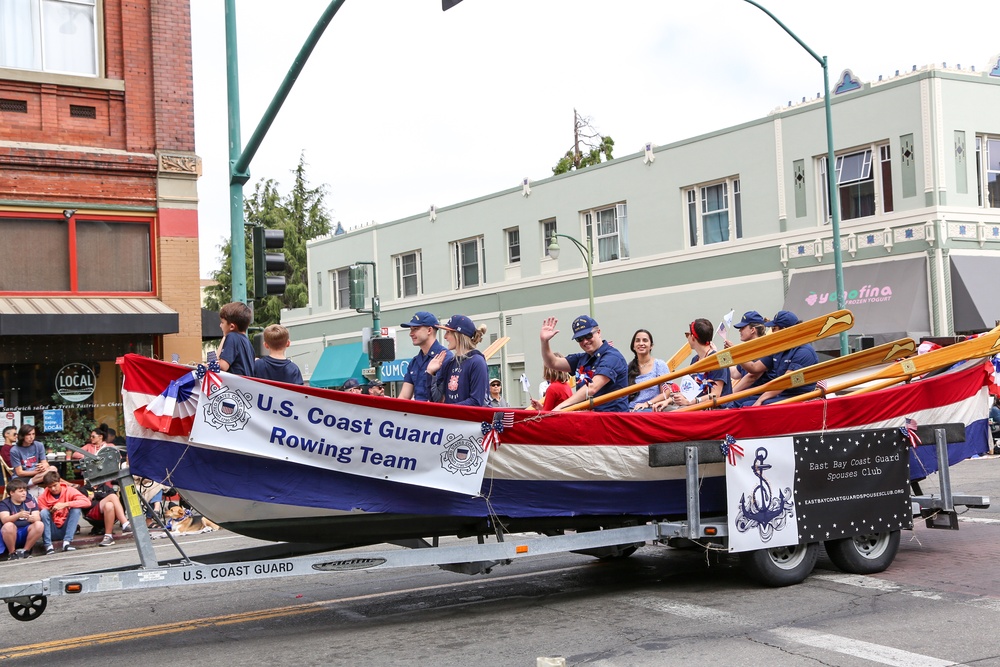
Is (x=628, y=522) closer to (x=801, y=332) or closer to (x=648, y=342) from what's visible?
(x=801, y=332)

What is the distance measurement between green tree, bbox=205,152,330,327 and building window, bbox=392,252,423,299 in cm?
1657

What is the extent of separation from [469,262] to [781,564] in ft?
104

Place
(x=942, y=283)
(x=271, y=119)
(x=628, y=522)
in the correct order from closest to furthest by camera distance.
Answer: (x=628, y=522) → (x=271, y=119) → (x=942, y=283)

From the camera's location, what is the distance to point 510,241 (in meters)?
37.5

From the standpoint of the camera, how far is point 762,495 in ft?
25.6

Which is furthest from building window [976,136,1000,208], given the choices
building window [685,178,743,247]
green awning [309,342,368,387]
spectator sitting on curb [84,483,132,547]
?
green awning [309,342,368,387]

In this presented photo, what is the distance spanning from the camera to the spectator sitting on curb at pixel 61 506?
45.6 feet

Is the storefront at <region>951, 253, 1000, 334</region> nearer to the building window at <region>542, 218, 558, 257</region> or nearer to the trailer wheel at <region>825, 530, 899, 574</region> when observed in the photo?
the building window at <region>542, 218, 558, 257</region>

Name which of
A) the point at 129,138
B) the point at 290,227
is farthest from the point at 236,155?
the point at 290,227

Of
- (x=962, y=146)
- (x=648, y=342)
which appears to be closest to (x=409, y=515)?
(x=648, y=342)

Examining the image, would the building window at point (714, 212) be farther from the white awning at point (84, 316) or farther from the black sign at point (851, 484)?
the black sign at point (851, 484)

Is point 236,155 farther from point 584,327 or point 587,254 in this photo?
point 587,254

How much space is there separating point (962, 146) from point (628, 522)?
69.0 feet

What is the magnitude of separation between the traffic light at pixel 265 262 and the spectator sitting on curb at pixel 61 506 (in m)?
3.54
